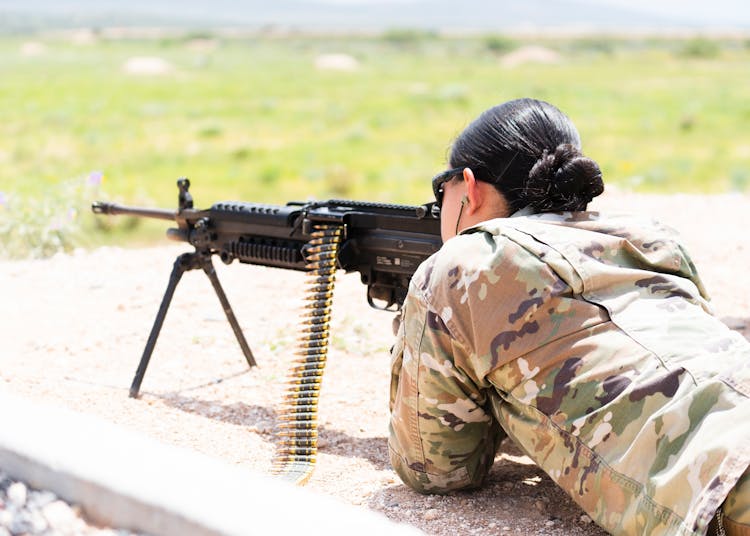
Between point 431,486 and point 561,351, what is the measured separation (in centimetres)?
83

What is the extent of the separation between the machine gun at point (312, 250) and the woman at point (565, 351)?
0.76 meters

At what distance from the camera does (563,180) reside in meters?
A: 3.18

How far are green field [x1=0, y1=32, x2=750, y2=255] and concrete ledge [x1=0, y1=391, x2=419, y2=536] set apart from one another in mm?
1589

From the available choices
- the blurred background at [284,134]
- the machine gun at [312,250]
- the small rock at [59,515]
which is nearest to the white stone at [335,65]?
the blurred background at [284,134]

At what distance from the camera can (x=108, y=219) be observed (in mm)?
13000

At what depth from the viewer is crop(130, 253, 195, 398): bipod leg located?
5055 millimetres

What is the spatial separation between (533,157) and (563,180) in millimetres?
124

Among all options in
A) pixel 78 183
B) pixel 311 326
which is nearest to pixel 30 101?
pixel 78 183

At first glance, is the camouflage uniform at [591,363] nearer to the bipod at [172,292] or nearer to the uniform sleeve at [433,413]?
the uniform sleeve at [433,413]

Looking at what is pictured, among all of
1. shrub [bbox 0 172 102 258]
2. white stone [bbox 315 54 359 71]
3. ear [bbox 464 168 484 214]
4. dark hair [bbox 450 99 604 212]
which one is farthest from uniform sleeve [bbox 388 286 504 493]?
white stone [bbox 315 54 359 71]

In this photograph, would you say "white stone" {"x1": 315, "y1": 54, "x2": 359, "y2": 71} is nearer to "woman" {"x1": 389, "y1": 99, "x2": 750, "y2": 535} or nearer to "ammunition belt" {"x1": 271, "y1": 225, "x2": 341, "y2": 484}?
"ammunition belt" {"x1": 271, "y1": 225, "x2": 341, "y2": 484}

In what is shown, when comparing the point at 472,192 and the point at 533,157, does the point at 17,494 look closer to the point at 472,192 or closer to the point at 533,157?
the point at 472,192

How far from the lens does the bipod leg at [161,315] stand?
5055 mm

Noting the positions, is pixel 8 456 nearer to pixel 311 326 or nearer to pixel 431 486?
pixel 431 486
